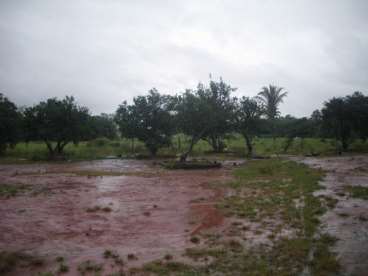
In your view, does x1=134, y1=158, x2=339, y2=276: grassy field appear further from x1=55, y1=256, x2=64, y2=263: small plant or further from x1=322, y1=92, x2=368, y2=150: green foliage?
x1=322, y1=92, x2=368, y2=150: green foliage

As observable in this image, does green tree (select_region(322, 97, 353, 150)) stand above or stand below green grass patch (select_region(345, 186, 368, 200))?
above

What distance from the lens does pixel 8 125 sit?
40.1m

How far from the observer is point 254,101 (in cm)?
4509

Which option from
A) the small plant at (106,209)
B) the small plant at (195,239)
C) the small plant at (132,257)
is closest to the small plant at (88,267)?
the small plant at (132,257)

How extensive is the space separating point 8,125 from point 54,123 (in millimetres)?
5214

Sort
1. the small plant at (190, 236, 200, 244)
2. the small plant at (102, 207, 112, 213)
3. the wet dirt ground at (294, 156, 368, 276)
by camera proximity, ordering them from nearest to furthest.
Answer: the wet dirt ground at (294, 156, 368, 276) < the small plant at (190, 236, 200, 244) < the small plant at (102, 207, 112, 213)

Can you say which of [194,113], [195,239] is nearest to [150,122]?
[194,113]

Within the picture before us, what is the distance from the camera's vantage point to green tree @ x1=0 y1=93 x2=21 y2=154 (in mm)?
40031

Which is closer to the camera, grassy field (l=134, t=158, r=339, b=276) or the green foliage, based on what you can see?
grassy field (l=134, t=158, r=339, b=276)

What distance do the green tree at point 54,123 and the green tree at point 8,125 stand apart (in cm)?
109

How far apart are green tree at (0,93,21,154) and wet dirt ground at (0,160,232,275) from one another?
2266 cm

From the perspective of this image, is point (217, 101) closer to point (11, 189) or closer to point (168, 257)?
point (11, 189)

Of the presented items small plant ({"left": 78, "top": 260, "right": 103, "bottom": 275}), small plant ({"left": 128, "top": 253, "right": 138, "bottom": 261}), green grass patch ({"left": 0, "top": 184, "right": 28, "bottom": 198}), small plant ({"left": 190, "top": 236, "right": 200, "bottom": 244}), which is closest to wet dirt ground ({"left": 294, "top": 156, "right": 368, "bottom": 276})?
small plant ({"left": 190, "top": 236, "right": 200, "bottom": 244})

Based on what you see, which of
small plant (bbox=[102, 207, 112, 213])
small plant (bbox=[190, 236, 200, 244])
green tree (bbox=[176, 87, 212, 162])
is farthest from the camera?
green tree (bbox=[176, 87, 212, 162])
